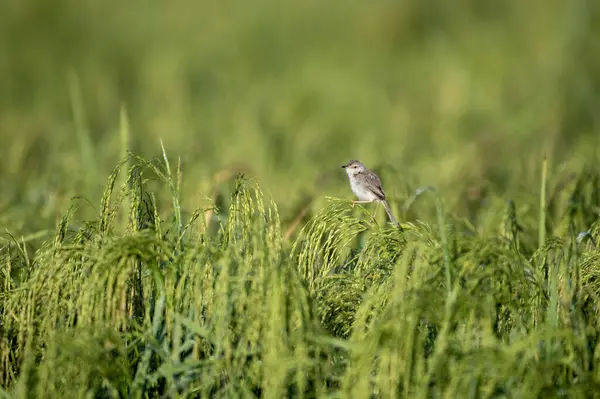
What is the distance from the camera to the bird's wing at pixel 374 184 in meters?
5.51

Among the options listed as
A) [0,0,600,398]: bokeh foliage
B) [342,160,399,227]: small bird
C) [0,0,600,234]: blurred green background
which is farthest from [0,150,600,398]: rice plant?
[0,0,600,234]: blurred green background

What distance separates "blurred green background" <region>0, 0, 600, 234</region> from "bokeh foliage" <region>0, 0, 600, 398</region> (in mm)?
44

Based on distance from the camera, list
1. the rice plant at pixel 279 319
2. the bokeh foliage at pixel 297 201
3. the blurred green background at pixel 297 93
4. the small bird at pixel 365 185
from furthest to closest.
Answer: the blurred green background at pixel 297 93
the small bird at pixel 365 185
the bokeh foliage at pixel 297 201
the rice plant at pixel 279 319

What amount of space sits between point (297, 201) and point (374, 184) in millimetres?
1034

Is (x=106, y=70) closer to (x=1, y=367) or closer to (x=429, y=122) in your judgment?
(x=429, y=122)

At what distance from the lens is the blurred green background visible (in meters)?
7.48

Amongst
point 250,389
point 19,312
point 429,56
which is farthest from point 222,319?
point 429,56

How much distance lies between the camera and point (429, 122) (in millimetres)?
11562

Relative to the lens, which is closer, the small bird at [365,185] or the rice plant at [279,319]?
the rice plant at [279,319]

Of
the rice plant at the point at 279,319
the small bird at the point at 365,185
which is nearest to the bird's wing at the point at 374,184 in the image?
the small bird at the point at 365,185

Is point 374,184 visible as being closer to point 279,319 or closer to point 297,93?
point 279,319

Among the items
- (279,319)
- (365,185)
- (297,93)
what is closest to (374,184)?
(365,185)

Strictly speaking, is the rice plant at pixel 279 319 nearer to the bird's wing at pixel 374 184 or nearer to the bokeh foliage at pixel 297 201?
the bokeh foliage at pixel 297 201

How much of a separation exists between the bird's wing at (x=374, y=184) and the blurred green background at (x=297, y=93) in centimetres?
5
